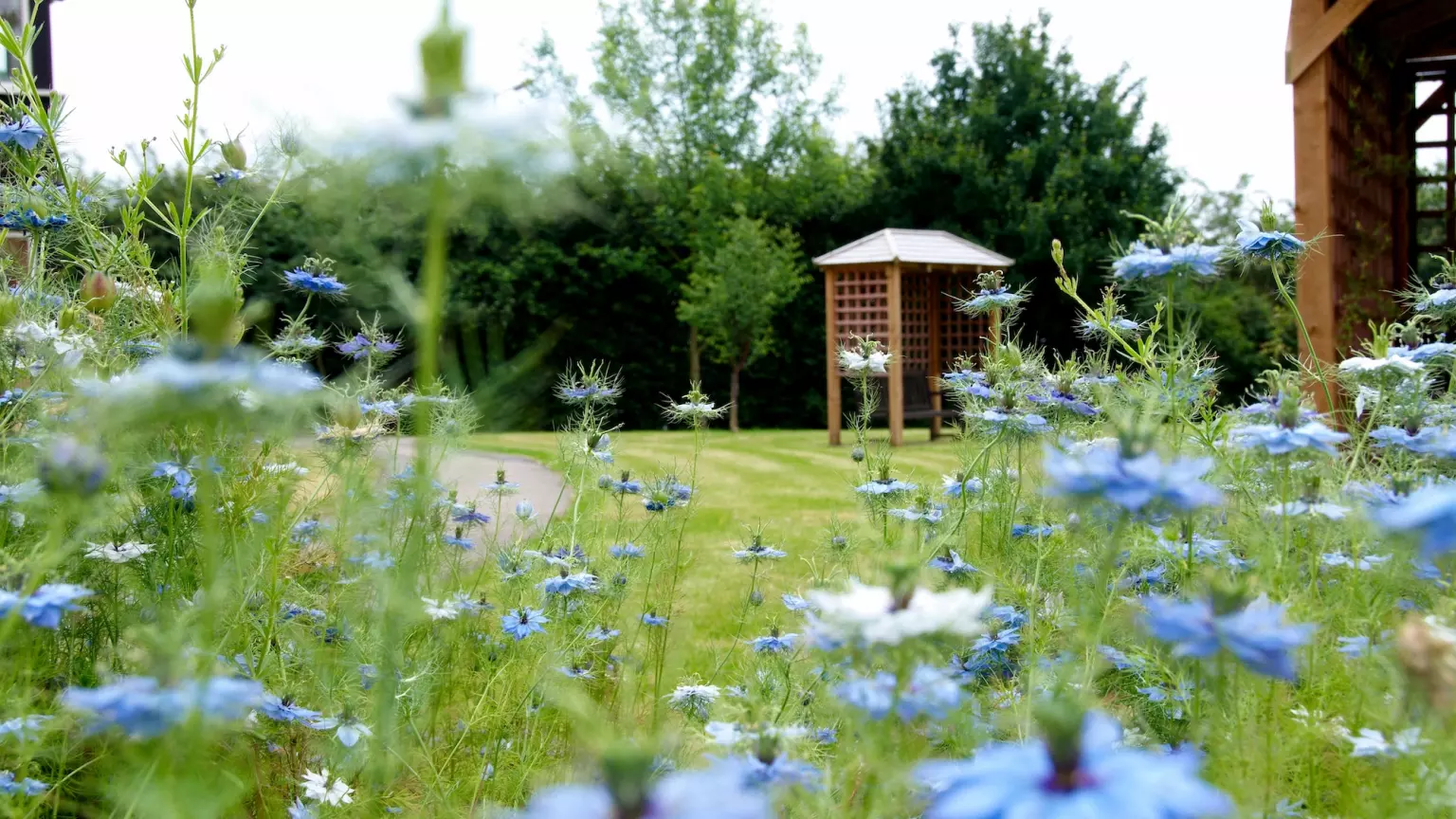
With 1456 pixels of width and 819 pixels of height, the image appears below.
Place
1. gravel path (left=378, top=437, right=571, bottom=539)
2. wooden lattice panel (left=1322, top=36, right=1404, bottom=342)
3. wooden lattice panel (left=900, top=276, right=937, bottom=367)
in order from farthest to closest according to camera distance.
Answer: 1. wooden lattice panel (left=900, top=276, right=937, bottom=367)
2. wooden lattice panel (left=1322, top=36, right=1404, bottom=342)
3. gravel path (left=378, top=437, right=571, bottom=539)

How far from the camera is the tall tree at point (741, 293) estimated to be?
1557 cm

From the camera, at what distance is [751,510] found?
258 inches

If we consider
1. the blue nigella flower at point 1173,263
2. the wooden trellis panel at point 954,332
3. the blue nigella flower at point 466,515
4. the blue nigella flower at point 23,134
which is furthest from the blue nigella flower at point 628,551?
the wooden trellis panel at point 954,332

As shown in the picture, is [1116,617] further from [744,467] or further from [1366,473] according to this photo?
[744,467]

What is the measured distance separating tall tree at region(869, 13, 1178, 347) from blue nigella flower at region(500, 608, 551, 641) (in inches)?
599

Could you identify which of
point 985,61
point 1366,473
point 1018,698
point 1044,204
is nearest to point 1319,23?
point 1366,473

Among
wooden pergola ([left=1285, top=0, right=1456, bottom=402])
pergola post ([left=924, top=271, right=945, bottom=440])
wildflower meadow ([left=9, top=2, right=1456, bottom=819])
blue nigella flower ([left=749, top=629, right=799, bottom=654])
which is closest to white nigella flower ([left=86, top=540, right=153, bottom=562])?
wildflower meadow ([left=9, top=2, right=1456, bottom=819])

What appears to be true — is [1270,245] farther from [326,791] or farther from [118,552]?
[118,552]

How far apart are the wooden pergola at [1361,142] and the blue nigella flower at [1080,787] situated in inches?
185

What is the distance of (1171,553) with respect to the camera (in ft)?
6.18

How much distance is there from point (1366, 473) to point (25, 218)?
2.89m

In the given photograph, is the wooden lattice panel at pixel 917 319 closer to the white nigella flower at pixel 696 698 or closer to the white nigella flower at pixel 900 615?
the white nigella flower at pixel 696 698

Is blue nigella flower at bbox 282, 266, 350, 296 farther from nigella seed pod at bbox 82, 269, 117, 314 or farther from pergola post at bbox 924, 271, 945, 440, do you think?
pergola post at bbox 924, 271, 945, 440

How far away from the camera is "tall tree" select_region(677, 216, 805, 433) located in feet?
51.1
